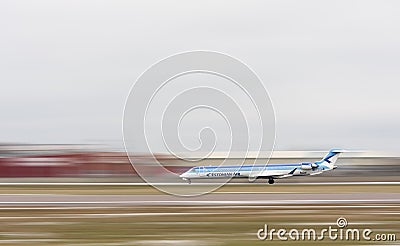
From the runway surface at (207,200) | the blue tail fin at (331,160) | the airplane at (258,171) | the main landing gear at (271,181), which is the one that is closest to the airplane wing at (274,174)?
the airplane at (258,171)

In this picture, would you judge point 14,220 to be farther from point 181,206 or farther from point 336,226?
point 336,226

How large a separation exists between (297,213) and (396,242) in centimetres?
975

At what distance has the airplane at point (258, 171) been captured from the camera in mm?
68438

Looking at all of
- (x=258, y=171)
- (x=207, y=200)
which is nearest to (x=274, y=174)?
(x=258, y=171)

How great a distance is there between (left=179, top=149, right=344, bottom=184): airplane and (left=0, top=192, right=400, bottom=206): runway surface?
23.1m

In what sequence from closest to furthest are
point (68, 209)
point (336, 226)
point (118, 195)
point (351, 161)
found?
point (336, 226) < point (68, 209) < point (118, 195) < point (351, 161)

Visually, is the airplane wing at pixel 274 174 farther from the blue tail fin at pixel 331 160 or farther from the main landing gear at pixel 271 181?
the blue tail fin at pixel 331 160

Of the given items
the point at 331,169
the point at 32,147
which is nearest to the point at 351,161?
the point at 331,169

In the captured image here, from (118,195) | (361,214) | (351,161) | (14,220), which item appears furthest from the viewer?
(351,161)

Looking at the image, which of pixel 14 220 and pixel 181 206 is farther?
pixel 181 206

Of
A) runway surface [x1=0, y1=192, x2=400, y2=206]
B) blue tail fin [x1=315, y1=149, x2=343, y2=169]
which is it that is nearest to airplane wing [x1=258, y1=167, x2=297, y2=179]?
blue tail fin [x1=315, y1=149, x2=343, y2=169]

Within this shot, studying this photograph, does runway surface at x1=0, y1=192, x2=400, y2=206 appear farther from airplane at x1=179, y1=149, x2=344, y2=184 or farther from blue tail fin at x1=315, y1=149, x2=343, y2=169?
blue tail fin at x1=315, y1=149, x2=343, y2=169

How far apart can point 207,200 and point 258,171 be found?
29027 mm

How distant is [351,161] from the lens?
87.7 metres
